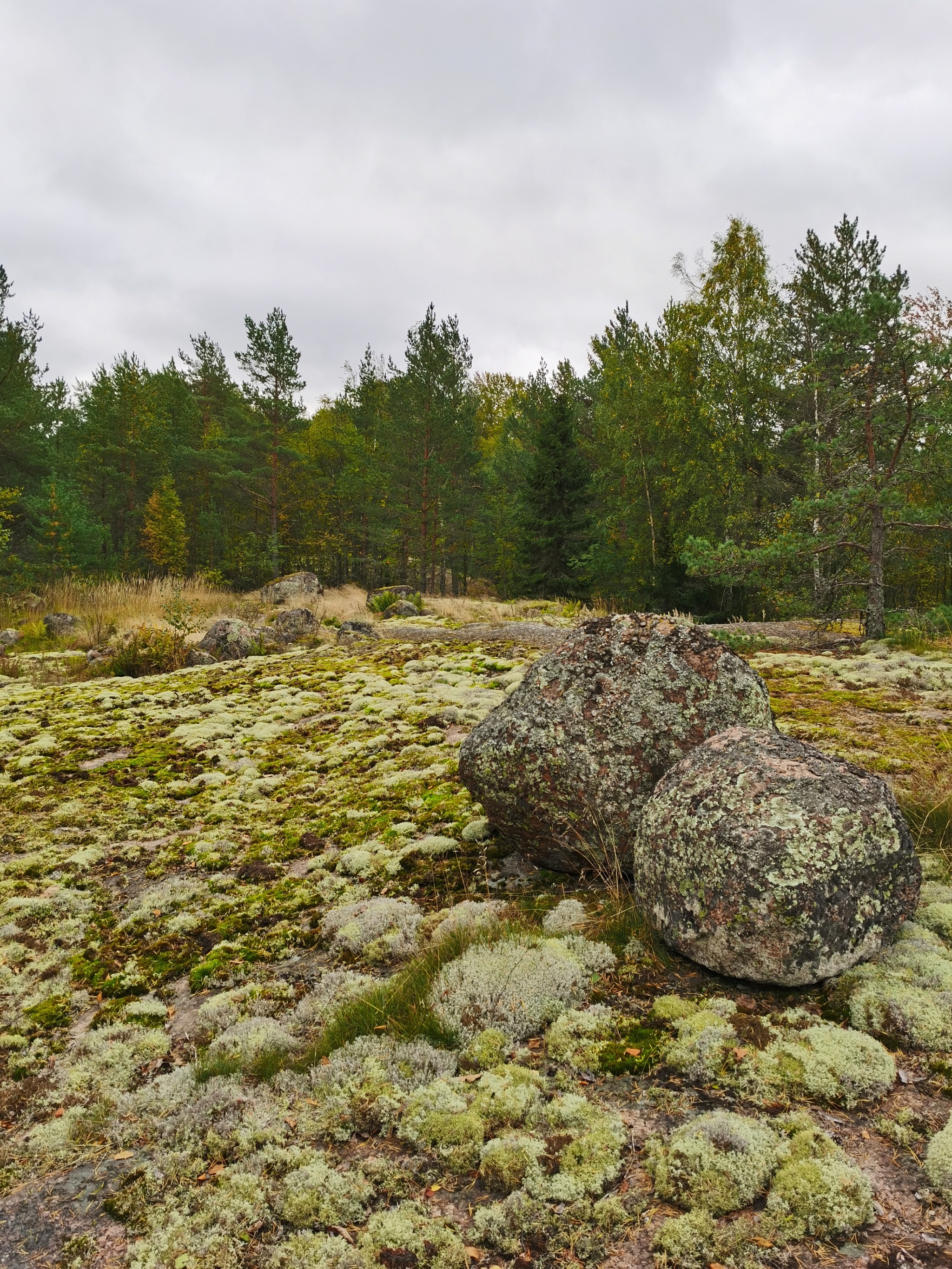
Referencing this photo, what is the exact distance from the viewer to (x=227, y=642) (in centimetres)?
1236

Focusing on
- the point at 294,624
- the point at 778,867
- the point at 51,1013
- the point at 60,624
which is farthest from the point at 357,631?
the point at 778,867

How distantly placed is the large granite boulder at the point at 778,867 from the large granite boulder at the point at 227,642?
1057 cm

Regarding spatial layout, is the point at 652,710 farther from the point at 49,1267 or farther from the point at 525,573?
the point at 525,573

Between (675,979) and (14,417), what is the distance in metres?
29.5

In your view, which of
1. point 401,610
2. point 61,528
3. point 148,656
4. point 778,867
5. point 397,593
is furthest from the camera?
point 61,528

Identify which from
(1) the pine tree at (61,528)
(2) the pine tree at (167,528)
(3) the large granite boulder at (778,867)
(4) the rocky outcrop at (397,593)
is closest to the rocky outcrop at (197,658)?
(4) the rocky outcrop at (397,593)

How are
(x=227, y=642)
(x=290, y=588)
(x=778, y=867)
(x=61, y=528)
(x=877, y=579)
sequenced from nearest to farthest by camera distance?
(x=778, y=867) → (x=877, y=579) → (x=227, y=642) → (x=290, y=588) → (x=61, y=528)

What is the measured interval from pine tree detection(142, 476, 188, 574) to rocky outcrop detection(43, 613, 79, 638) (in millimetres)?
19323

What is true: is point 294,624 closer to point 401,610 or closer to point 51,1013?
point 401,610

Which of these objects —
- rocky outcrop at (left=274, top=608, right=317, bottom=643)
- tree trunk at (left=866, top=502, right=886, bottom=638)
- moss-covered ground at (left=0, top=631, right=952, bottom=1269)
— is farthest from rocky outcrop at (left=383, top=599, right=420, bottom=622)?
moss-covered ground at (left=0, top=631, right=952, bottom=1269)

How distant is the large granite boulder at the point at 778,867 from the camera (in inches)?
105

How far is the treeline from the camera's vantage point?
11.2m

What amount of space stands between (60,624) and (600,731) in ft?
48.5

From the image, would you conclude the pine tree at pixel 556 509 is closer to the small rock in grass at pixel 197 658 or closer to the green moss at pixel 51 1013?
the small rock in grass at pixel 197 658
